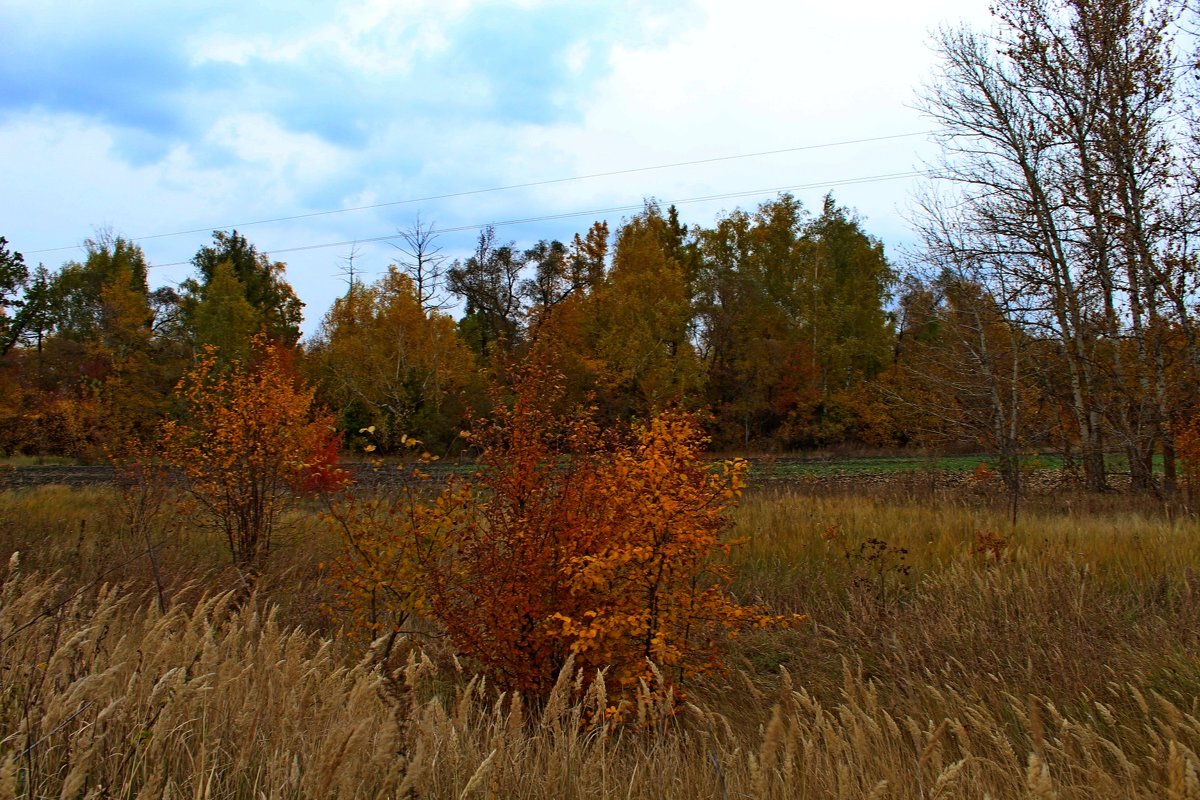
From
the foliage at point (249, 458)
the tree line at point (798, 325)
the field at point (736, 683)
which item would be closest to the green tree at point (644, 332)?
the tree line at point (798, 325)

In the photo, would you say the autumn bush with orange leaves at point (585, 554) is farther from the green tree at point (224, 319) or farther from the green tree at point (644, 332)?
the green tree at point (224, 319)

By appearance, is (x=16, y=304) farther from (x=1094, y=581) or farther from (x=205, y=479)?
(x=1094, y=581)

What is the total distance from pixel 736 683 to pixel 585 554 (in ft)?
5.89

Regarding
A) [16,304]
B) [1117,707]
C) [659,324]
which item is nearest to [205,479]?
[1117,707]

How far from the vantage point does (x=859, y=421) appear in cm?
3897

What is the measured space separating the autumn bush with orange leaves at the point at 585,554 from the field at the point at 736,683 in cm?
33

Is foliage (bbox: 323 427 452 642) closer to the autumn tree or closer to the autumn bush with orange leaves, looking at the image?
the autumn bush with orange leaves

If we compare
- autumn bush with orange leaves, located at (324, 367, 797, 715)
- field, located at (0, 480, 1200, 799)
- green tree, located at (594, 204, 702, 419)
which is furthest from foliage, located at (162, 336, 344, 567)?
green tree, located at (594, 204, 702, 419)

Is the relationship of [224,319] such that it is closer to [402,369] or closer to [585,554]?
[402,369]

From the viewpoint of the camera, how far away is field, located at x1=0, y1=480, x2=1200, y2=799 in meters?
2.45

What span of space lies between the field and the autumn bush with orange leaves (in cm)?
33

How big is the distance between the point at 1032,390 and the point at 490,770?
17196 mm

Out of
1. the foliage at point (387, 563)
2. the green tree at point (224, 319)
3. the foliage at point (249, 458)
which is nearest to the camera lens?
the foliage at point (387, 563)

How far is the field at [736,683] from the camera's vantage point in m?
2.45
